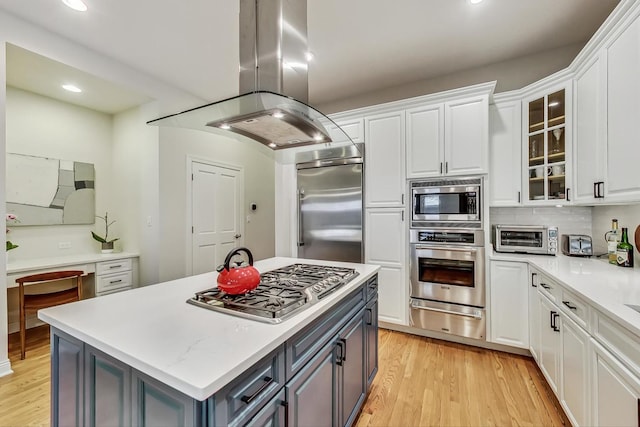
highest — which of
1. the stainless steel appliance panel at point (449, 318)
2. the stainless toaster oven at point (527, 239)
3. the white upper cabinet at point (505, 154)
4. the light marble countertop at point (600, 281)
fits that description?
the white upper cabinet at point (505, 154)

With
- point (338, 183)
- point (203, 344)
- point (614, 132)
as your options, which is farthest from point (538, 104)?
point (203, 344)

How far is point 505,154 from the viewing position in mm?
2727

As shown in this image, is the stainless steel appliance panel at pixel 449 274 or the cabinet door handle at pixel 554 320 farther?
the stainless steel appliance panel at pixel 449 274

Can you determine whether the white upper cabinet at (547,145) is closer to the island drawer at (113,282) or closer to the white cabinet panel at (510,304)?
the white cabinet panel at (510,304)

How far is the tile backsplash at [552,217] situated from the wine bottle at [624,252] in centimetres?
62

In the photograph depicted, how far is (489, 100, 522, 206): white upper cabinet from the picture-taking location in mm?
2676

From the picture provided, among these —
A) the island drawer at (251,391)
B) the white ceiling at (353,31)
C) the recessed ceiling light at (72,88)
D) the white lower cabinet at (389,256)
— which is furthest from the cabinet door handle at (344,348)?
the recessed ceiling light at (72,88)

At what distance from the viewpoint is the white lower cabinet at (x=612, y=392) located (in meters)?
1.06

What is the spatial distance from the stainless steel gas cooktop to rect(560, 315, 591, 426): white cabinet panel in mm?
1227

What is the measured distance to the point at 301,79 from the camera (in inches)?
63.2

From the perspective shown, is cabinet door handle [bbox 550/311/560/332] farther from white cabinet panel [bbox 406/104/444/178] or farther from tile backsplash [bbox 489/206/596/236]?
white cabinet panel [bbox 406/104/444/178]

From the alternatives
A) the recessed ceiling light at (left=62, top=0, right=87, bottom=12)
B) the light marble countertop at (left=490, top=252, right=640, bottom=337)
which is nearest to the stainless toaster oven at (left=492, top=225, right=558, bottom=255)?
the light marble countertop at (left=490, top=252, right=640, bottom=337)

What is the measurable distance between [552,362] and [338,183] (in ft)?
7.74

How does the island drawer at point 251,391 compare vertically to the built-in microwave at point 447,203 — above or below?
below
